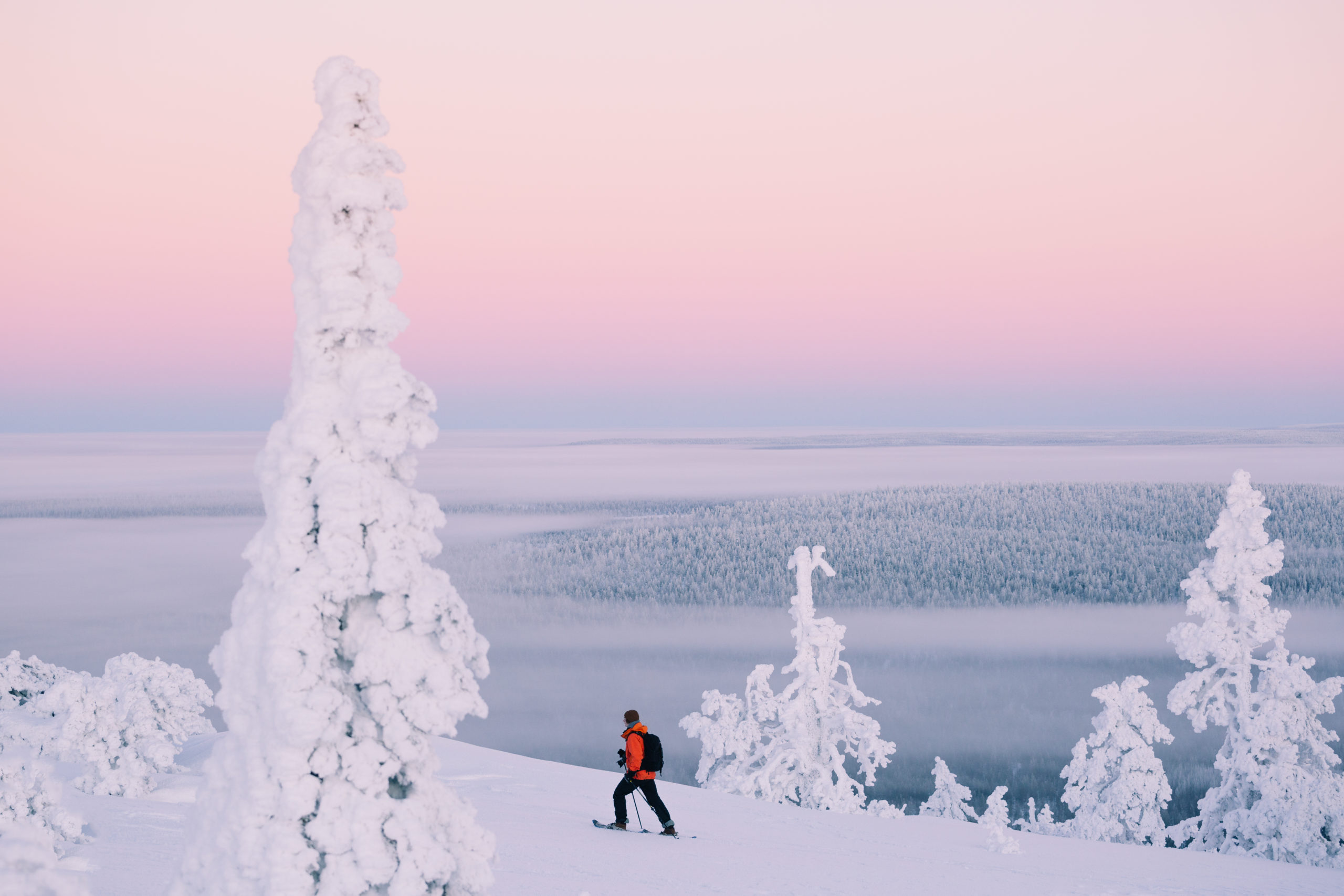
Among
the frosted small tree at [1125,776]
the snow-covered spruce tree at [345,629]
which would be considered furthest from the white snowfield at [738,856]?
the frosted small tree at [1125,776]

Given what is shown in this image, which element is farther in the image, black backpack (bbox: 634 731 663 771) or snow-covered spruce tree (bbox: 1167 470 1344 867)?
snow-covered spruce tree (bbox: 1167 470 1344 867)

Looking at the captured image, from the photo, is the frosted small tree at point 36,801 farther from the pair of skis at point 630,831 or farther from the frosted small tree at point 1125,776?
the frosted small tree at point 1125,776

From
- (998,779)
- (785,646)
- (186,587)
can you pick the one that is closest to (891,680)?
(785,646)

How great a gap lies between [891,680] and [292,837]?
274 ft

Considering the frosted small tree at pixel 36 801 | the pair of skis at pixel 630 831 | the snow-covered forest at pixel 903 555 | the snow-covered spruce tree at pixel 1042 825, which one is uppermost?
A: the snow-covered forest at pixel 903 555

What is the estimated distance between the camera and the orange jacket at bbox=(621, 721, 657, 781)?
14.0 metres

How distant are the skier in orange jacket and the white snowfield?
0.30 metres

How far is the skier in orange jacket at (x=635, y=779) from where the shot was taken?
14000 mm

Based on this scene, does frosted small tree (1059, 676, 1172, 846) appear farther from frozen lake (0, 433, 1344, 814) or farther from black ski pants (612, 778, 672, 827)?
frozen lake (0, 433, 1344, 814)

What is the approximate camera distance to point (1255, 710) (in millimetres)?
23000

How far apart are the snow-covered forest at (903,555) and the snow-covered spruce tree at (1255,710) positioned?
10175 cm

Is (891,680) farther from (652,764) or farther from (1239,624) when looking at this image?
(652,764)

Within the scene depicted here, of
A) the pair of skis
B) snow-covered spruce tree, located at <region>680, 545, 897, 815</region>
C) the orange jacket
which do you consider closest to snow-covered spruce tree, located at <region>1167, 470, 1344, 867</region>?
snow-covered spruce tree, located at <region>680, 545, 897, 815</region>

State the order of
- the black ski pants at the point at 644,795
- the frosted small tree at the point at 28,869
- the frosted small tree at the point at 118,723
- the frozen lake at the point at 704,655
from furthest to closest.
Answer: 1. the frozen lake at the point at 704,655
2. the frosted small tree at the point at 118,723
3. the black ski pants at the point at 644,795
4. the frosted small tree at the point at 28,869
